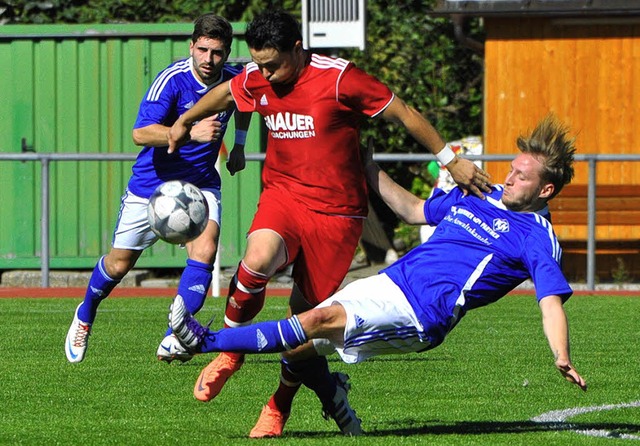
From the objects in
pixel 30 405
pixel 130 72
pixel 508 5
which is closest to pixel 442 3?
pixel 508 5

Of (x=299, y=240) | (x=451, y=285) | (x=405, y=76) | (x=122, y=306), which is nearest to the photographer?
(x=451, y=285)

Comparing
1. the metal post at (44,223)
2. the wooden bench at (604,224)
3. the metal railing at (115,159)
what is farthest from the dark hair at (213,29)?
the wooden bench at (604,224)

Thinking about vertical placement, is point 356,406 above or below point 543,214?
below

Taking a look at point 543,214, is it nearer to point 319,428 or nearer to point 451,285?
point 451,285

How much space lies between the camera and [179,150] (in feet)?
29.4

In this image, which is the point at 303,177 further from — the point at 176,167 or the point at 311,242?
the point at 176,167

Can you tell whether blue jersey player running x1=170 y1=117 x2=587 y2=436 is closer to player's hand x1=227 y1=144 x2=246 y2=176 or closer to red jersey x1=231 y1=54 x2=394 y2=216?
red jersey x1=231 y1=54 x2=394 y2=216

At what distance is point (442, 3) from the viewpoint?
18.0 metres

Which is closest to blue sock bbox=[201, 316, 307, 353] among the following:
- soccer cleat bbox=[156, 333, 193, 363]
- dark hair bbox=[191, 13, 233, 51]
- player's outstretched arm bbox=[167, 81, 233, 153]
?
soccer cleat bbox=[156, 333, 193, 363]

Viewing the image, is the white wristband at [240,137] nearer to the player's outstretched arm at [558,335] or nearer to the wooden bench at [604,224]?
the player's outstretched arm at [558,335]

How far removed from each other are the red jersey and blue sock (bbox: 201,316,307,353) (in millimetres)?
1077

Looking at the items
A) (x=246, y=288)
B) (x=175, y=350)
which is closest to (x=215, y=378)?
(x=246, y=288)

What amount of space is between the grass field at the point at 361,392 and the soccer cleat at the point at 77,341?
4.3 inches

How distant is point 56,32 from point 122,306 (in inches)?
208
